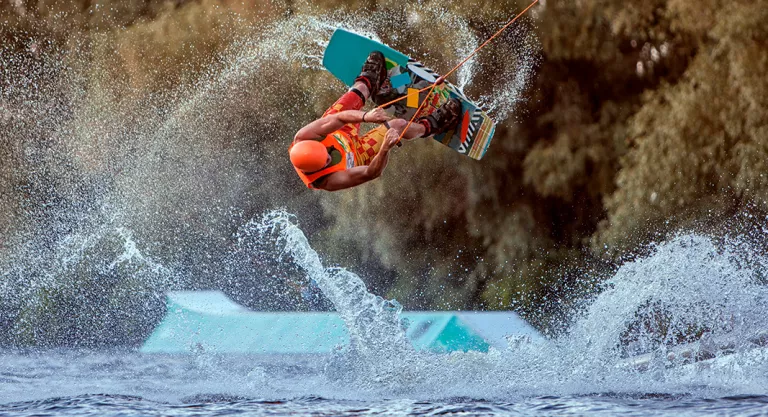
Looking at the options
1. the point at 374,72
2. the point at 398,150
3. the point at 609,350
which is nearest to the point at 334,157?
the point at 374,72

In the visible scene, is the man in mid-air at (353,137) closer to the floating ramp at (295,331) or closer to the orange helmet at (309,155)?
the orange helmet at (309,155)

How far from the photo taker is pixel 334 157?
11.3 feet

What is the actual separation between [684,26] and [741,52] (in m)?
0.60

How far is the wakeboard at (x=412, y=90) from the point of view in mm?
3908

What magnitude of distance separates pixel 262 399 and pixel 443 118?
57.4 inches

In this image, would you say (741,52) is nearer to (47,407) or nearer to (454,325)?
(454,325)

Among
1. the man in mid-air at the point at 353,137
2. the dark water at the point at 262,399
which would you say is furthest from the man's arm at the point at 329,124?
the dark water at the point at 262,399

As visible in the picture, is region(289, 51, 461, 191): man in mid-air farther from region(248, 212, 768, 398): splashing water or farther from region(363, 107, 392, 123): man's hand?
region(248, 212, 768, 398): splashing water

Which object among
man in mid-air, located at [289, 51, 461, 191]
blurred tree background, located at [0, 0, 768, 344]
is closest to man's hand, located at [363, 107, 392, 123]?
man in mid-air, located at [289, 51, 461, 191]

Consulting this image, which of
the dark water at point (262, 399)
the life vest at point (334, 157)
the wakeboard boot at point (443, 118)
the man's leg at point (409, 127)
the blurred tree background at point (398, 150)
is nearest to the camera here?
the dark water at point (262, 399)

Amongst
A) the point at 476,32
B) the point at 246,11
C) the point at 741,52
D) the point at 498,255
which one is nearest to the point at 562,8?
the point at 476,32

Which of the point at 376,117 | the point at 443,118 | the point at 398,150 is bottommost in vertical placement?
the point at 376,117

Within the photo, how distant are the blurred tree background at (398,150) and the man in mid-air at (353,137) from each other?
9.72 ft

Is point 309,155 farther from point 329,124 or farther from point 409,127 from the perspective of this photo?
point 409,127
